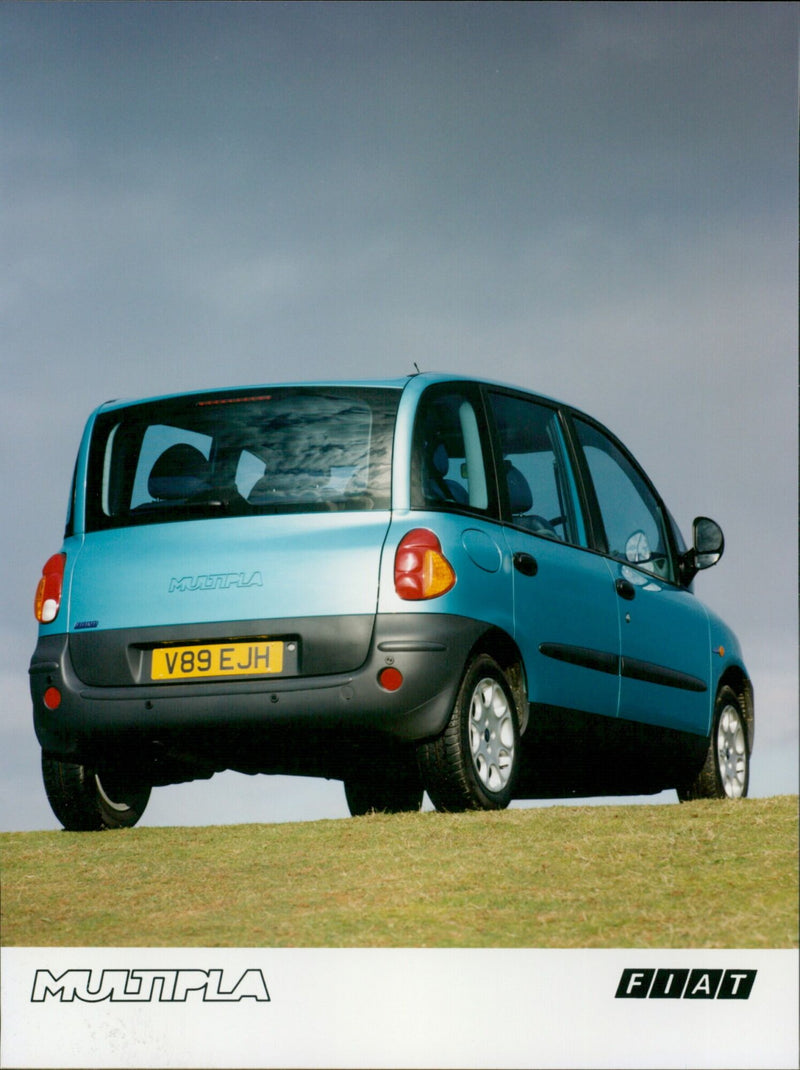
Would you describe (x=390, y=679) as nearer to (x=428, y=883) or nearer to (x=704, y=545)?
(x=428, y=883)

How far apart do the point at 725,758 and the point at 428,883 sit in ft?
13.3

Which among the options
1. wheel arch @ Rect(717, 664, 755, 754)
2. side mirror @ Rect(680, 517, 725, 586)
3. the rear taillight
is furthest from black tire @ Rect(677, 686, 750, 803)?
the rear taillight

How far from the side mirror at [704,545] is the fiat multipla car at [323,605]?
1.21m

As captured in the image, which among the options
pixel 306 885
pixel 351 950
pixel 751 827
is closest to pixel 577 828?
pixel 751 827

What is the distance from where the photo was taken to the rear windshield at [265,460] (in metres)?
6.65

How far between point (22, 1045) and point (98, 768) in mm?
2266

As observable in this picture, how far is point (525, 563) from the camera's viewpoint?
710 cm

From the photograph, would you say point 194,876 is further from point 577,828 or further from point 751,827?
point 751,827

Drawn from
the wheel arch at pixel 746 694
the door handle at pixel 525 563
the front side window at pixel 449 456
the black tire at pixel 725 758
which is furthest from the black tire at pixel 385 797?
the front side window at pixel 449 456

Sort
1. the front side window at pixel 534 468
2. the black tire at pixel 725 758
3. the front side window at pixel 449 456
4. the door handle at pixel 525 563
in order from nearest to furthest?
the front side window at pixel 449 456 → the door handle at pixel 525 563 → the front side window at pixel 534 468 → the black tire at pixel 725 758

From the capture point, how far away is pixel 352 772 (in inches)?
281

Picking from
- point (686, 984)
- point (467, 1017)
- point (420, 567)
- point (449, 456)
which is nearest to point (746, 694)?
point (449, 456)

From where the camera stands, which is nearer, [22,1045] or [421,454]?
[22,1045]

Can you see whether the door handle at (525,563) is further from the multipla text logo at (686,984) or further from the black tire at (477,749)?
the multipla text logo at (686,984)
